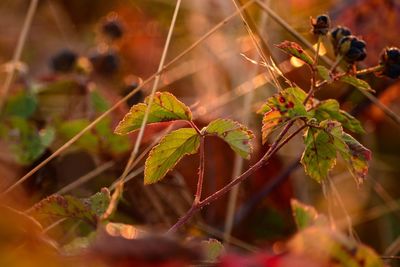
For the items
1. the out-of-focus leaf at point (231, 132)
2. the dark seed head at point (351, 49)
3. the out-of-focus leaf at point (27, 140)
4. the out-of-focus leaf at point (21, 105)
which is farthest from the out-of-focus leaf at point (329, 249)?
the out-of-focus leaf at point (21, 105)

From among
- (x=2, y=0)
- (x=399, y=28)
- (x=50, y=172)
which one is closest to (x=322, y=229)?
(x=50, y=172)

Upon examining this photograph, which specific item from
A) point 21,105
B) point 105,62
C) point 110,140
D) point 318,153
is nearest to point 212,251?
point 318,153

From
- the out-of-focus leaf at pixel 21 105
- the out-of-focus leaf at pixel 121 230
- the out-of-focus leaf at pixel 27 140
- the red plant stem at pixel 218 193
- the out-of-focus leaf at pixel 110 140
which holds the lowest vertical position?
the red plant stem at pixel 218 193

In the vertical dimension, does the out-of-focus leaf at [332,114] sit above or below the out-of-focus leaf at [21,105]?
below

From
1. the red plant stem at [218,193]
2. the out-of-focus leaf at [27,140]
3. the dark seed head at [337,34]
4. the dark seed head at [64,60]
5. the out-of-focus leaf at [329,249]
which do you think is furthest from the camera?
the dark seed head at [64,60]

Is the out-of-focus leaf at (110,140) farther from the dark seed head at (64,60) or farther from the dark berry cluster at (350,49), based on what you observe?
the dark berry cluster at (350,49)

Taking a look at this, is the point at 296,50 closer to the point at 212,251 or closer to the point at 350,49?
the point at 350,49

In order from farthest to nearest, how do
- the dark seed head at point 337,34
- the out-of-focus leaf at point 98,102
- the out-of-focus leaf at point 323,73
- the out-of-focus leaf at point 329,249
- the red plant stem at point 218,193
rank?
the out-of-focus leaf at point 98,102 < the dark seed head at point 337,34 < the out-of-focus leaf at point 323,73 < the red plant stem at point 218,193 < the out-of-focus leaf at point 329,249

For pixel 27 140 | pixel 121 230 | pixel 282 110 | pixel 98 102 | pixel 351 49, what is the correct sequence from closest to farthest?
1. pixel 121 230
2. pixel 282 110
3. pixel 351 49
4. pixel 27 140
5. pixel 98 102
